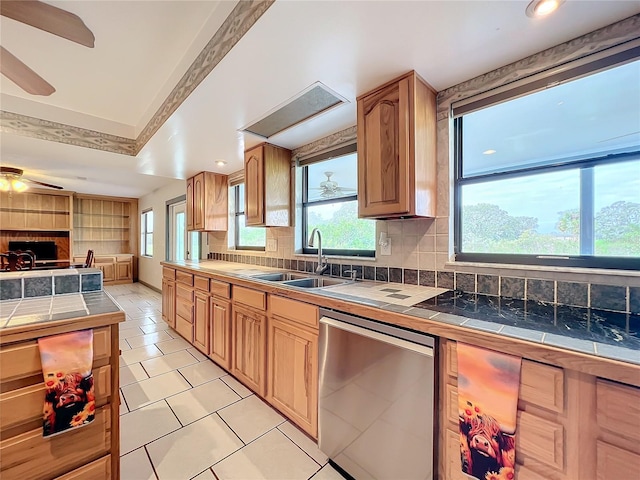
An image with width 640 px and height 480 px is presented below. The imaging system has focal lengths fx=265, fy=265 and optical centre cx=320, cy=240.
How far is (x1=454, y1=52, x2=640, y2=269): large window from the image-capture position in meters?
1.24

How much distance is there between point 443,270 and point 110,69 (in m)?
2.95

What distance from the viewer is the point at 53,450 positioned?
42.2 inches

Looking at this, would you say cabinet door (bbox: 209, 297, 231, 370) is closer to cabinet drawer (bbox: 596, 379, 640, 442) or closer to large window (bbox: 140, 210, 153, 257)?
cabinet drawer (bbox: 596, 379, 640, 442)

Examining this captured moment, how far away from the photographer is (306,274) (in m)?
2.54

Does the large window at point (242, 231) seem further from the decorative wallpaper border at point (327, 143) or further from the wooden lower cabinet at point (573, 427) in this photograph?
the wooden lower cabinet at point (573, 427)

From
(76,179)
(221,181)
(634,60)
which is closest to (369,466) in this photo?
(634,60)

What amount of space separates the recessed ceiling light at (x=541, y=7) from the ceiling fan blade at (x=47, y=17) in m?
2.05

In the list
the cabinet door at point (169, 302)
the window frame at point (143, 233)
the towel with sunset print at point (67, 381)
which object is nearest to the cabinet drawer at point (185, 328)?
the cabinet door at point (169, 302)

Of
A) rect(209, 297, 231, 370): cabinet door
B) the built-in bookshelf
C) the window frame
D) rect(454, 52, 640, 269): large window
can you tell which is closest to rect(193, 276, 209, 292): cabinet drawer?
rect(209, 297, 231, 370): cabinet door

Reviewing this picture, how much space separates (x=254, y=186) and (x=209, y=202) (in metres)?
1.33

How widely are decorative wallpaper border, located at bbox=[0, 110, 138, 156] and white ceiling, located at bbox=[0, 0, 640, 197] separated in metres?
0.07

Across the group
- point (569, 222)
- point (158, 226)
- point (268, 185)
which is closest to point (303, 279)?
point (268, 185)

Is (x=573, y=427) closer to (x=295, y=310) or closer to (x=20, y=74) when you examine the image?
(x=295, y=310)

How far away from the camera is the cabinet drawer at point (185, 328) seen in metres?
2.98
